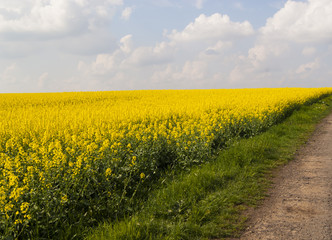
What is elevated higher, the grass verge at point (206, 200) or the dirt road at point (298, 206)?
the grass verge at point (206, 200)

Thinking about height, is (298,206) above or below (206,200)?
below

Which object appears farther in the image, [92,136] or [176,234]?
[92,136]

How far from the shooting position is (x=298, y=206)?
5082mm

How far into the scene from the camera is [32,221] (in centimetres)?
407

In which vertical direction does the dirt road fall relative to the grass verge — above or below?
below

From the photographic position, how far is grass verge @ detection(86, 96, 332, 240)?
4133 mm

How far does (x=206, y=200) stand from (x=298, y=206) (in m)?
1.60

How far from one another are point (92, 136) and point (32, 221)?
16.1ft

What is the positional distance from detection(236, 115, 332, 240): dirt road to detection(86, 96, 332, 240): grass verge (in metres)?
0.26

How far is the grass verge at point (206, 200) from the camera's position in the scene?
13.6ft

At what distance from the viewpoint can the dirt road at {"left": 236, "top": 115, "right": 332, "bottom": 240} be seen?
4.18 meters

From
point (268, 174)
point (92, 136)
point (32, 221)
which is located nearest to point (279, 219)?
point (268, 174)

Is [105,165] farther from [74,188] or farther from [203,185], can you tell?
[203,185]

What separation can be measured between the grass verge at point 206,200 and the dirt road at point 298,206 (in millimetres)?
258
